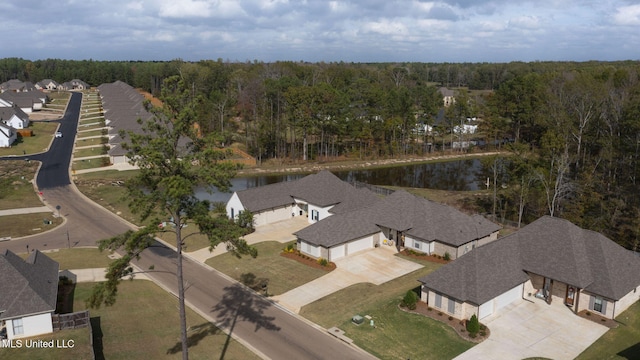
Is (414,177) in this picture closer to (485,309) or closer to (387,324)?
(485,309)

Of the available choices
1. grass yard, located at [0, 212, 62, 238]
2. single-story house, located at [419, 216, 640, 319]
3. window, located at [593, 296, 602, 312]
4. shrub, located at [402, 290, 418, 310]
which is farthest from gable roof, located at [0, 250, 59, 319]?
window, located at [593, 296, 602, 312]

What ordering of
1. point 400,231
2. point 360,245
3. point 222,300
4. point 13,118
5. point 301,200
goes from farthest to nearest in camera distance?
point 13,118
point 301,200
point 400,231
point 360,245
point 222,300

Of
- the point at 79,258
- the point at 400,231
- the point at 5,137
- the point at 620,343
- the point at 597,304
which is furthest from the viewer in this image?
the point at 5,137

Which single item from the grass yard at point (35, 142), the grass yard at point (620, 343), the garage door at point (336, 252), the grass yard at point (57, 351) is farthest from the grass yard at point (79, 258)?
the grass yard at point (35, 142)

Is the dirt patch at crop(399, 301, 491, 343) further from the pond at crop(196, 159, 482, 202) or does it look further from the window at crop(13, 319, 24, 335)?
the pond at crop(196, 159, 482, 202)

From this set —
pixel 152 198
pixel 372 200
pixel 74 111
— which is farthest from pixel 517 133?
pixel 74 111

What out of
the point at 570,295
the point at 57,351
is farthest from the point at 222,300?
the point at 570,295

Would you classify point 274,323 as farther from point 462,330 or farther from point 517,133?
point 517,133

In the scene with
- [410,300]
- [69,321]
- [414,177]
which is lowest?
[414,177]
